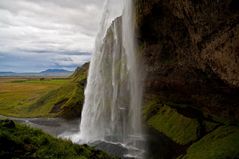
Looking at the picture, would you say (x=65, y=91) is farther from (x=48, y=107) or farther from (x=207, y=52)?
(x=207, y=52)

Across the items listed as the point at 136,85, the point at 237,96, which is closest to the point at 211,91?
the point at 237,96

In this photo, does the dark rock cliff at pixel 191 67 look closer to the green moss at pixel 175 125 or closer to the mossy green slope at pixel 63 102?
the green moss at pixel 175 125

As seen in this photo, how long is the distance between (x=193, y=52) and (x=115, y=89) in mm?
26658

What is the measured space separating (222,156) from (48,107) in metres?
78.4

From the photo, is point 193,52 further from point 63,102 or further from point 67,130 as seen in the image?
point 63,102

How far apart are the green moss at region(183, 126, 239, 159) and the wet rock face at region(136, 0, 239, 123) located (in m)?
2.99

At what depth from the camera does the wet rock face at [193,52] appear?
118 feet

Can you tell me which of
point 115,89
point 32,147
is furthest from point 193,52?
point 32,147

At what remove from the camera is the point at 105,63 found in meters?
72.6

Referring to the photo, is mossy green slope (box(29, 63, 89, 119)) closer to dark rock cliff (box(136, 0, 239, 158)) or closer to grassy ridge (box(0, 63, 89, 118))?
grassy ridge (box(0, 63, 89, 118))

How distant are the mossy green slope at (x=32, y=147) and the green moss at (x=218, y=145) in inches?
725

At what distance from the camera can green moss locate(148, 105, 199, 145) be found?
5075cm

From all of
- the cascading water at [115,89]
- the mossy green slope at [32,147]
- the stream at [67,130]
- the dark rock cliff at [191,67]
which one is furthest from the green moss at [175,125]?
the mossy green slope at [32,147]

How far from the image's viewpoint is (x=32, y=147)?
17453mm
